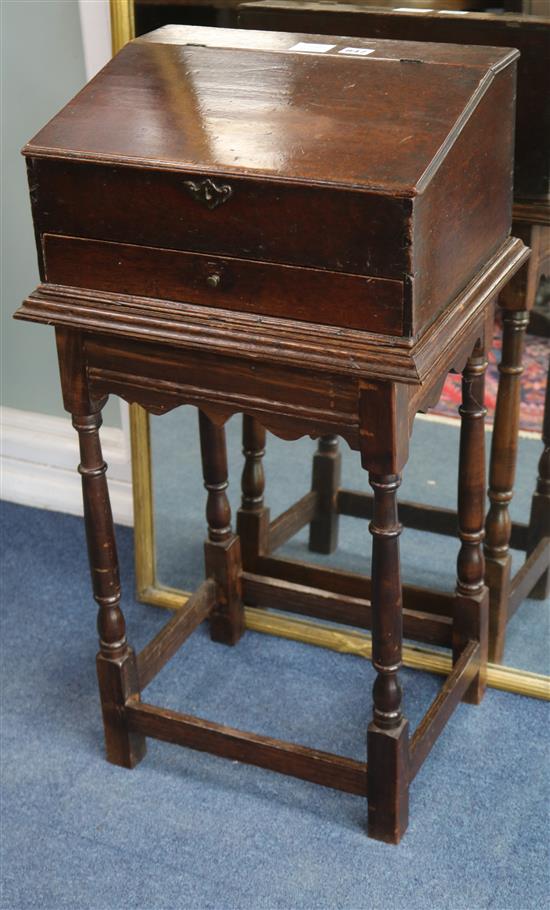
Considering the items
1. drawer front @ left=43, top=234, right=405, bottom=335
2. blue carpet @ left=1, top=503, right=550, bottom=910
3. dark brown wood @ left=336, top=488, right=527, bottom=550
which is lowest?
blue carpet @ left=1, top=503, right=550, bottom=910

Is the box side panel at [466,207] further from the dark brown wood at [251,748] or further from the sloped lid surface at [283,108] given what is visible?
the dark brown wood at [251,748]

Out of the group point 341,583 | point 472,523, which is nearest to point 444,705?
point 472,523

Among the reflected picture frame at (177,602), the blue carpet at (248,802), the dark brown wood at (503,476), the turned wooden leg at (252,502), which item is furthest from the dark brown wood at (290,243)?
the turned wooden leg at (252,502)

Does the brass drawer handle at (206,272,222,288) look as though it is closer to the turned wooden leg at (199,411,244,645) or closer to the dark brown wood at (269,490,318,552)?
the turned wooden leg at (199,411,244,645)

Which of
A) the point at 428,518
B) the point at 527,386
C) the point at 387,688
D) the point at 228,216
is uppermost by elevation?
the point at 228,216

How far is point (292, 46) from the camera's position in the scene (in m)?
2.16

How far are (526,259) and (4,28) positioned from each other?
1.54 metres

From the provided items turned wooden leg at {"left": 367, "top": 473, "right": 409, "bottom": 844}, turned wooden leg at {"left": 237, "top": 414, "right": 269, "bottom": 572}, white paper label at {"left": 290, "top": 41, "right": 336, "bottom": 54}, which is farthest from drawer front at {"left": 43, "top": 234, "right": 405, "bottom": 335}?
turned wooden leg at {"left": 237, "top": 414, "right": 269, "bottom": 572}

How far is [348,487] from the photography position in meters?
3.00

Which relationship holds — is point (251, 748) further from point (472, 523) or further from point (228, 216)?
point (228, 216)

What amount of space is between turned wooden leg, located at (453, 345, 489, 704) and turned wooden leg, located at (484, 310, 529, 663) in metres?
0.11

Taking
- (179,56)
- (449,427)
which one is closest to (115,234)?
(179,56)

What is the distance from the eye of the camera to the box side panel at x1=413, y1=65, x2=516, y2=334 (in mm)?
1856

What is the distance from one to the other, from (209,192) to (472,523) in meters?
0.99
